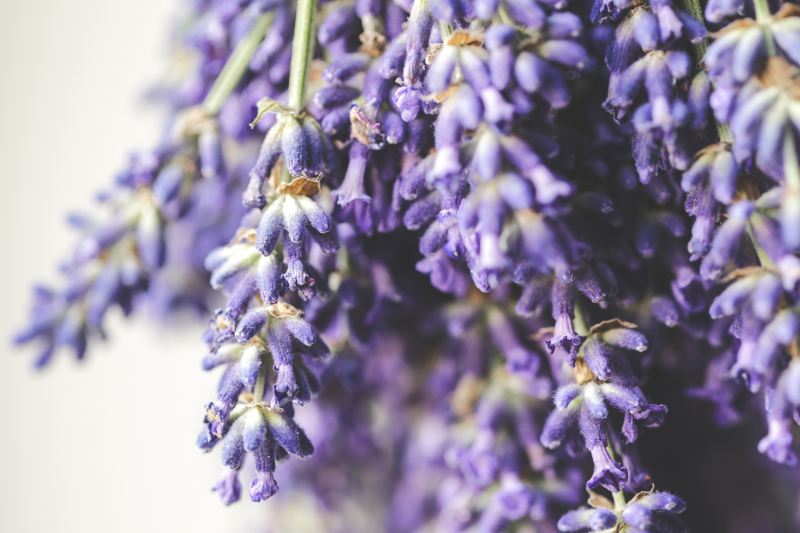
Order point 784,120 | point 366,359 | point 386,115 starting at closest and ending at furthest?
point 784,120 < point 386,115 < point 366,359

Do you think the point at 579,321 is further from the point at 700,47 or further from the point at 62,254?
the point at 62,254

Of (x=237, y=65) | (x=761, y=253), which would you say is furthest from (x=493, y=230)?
(x=237, y=65)

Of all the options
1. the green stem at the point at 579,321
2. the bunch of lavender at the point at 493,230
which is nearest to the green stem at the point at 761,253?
the bunch of lavender at the point at 493,230

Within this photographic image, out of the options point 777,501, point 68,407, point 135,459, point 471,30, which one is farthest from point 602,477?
point 68,407

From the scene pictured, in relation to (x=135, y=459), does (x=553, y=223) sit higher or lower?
higher

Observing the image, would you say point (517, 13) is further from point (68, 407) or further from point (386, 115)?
point (68, 407)

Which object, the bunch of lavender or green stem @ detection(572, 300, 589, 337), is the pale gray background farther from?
green stem @ detection(572, 300, 589, 337)
